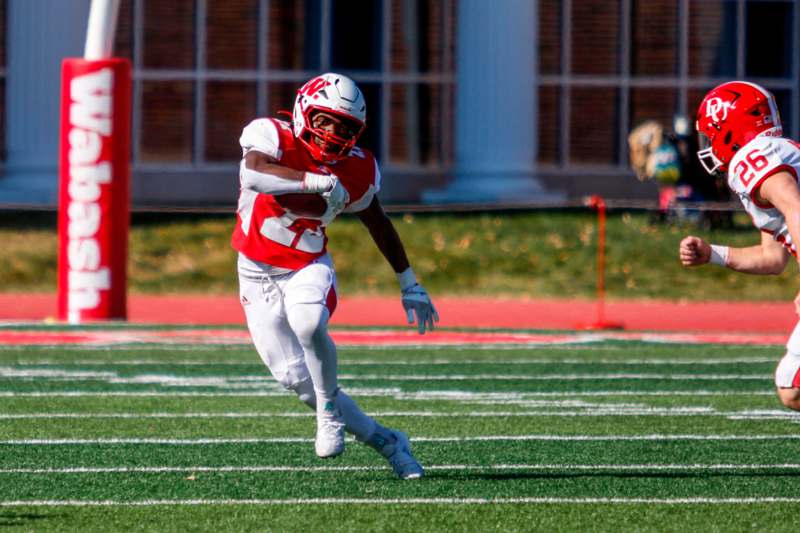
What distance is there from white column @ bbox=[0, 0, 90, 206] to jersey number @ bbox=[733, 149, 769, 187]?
651 inches

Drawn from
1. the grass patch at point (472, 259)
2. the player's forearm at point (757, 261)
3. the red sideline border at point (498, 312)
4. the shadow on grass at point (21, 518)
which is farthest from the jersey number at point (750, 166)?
the grass patch at point (472, 259)

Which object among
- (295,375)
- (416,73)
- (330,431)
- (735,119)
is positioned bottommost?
(330,431)

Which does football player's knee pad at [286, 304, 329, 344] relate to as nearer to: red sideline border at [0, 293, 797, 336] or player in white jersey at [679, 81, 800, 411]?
player in white jersey at [679, 81, 800, 411]

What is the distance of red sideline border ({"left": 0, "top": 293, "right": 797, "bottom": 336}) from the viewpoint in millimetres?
16031

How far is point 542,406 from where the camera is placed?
403 inches

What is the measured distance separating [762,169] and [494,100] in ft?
52.9

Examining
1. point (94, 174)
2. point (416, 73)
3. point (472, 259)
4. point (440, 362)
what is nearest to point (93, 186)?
point (94, 174)

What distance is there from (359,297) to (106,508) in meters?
12.0

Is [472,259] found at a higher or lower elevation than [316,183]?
lower

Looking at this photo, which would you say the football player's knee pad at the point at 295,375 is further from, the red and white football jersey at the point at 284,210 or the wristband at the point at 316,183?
the wristband at the point at 316,183

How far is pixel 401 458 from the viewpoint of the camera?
7.43m

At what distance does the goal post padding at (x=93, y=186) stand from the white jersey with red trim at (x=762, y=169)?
8831mm

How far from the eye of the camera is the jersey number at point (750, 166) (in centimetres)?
678

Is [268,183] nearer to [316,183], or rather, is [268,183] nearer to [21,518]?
[316,183]
